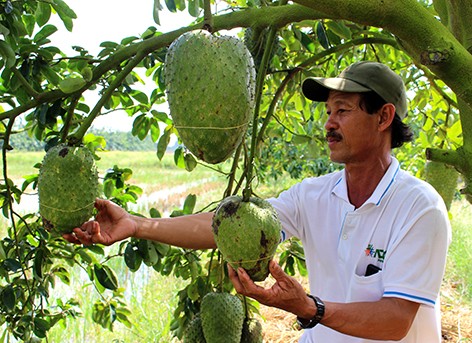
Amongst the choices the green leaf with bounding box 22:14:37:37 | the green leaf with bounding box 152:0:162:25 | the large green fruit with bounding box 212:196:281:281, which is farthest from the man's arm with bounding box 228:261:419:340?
the green leaf with bounding box 22:14:37:37

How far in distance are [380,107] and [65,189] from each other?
1.21m

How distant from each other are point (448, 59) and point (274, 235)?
59 cm

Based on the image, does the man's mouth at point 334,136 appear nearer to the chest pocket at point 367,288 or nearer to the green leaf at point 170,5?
the chest pocket at point 367,288

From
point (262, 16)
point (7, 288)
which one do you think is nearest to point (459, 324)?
point (7, 288)

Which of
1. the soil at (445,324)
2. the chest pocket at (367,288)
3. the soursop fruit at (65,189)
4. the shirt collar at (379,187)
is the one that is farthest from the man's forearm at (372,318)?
the soil at (445,324)

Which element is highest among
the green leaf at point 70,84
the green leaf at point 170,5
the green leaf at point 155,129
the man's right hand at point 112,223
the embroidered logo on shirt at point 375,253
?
the green leaf at point 170,5

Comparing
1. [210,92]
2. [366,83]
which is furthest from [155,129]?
[210,92]

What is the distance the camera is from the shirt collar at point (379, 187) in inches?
77.0

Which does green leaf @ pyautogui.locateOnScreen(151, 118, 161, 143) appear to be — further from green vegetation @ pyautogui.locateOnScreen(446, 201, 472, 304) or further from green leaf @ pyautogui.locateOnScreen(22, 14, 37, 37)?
green vegetation @ pyautogui.locateOnScreen(446, 201, 472, 304)

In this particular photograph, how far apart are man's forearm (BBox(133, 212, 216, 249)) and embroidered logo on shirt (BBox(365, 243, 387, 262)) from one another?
0.57 m

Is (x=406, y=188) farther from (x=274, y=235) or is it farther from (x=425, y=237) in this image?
(x=274, y=235)

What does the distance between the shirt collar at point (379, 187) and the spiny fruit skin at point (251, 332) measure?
0.81 metres

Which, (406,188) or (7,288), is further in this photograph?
(7,288)

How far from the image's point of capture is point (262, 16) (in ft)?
4.33
